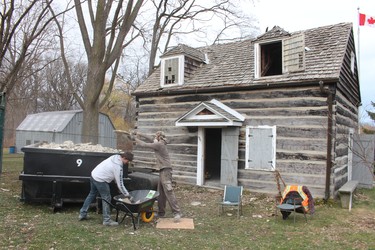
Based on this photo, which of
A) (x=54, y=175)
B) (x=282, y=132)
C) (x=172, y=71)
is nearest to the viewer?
(x=54, y=175)

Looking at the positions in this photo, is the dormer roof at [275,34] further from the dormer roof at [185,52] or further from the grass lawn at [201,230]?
the grass lawn at [201,230]

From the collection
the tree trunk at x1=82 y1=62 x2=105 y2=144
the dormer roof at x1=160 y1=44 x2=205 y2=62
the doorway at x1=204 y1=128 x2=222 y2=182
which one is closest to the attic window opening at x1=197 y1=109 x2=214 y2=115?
the dormer roof at x1=160 y1=44 x2=205 y2=62

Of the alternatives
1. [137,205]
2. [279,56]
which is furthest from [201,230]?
[279,56]

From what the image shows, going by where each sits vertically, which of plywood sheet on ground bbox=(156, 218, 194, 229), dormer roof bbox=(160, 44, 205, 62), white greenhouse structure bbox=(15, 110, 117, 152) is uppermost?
dormer roof bbox=(160, 44, 205, 62)

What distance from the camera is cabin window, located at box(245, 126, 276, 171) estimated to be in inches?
410

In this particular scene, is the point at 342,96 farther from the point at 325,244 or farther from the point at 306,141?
the point at 325,244

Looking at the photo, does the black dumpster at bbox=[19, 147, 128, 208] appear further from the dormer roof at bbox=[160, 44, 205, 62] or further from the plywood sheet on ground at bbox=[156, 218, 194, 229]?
the dormer roof at bbox=[160, 44, 205, 62]

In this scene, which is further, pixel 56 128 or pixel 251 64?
pixel 56 128

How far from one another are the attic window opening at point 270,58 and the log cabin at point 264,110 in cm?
4

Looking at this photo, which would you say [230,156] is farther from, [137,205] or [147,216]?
[137,205]

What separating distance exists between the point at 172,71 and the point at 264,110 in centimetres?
434

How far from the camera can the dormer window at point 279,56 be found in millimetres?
10352

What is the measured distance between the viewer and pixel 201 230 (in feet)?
22.2

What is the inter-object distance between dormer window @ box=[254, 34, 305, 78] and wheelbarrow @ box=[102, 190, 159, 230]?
590 centimetres
